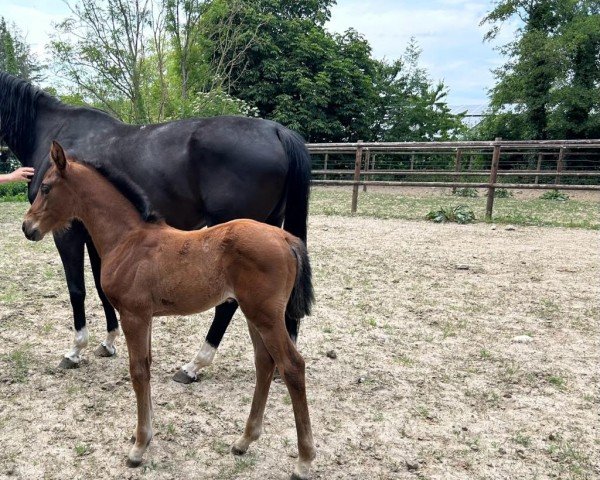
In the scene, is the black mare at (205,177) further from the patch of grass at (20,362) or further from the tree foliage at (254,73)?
the tree foliage at (254,73)

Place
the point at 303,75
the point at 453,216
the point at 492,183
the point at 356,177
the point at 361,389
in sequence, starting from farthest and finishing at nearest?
1. the point at 303,75
2. the point at 356,177
3. the point at 492,183
4. the point at 453,216
5. the point at 361,389

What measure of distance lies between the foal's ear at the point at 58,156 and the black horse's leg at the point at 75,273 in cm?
83

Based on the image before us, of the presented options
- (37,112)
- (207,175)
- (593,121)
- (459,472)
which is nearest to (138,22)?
(37,112)

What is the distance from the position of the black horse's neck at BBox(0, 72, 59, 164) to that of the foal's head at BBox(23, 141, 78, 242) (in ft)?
4.80

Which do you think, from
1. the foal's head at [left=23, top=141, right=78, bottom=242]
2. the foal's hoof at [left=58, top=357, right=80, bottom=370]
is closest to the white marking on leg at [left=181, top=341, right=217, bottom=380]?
the foal's hoof at [left=58, top=357, right=80, bottom=370]

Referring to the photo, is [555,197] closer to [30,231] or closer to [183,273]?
[183,273]

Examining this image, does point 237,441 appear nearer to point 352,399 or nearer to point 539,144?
point 352,399

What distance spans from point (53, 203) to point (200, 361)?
1.28 m

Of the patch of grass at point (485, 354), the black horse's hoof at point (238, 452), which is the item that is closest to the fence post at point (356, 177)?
the patch of grass at point (485, 354)

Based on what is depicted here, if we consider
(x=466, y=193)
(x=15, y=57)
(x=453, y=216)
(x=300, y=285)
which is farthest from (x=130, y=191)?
(x=15, y=57)

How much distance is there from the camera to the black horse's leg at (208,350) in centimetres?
284

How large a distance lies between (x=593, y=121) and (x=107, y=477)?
21642mm

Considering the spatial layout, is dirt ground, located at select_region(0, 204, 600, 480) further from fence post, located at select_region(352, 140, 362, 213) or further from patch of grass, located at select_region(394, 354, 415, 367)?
fence post, located at select_region(352, 140, 362, 213)

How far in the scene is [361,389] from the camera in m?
2.78
